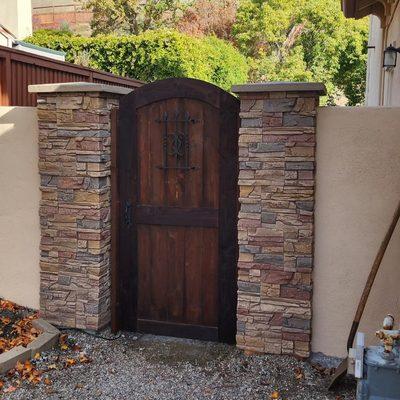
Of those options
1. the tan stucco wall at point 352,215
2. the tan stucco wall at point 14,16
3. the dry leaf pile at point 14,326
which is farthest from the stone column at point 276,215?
the tan stucco wall at point 14,16

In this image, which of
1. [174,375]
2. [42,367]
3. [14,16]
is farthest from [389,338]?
[14,16]

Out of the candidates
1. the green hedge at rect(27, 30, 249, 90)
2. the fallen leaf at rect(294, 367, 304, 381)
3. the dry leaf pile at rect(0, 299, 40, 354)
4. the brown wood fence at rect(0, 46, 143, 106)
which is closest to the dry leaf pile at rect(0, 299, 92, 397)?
the dry leaf pile at rect(0, 299, 40, 354)

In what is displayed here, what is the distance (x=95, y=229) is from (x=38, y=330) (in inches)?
38.5

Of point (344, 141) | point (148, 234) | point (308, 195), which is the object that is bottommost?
point (148, 234)

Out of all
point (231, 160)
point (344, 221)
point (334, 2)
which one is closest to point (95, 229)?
point (231, 160)

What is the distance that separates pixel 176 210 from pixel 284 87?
132 cm

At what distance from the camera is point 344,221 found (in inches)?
159

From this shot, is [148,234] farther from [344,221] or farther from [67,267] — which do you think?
[344,221]

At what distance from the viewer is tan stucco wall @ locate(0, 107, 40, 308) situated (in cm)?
475

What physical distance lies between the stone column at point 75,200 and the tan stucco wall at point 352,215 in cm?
176

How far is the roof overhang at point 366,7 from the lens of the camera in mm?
7282

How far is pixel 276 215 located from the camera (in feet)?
13.4

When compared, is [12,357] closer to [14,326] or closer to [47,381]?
[47,381]

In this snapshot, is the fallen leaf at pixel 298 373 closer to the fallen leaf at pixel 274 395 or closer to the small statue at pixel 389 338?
the fallen leaf at pixel 274 395
